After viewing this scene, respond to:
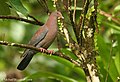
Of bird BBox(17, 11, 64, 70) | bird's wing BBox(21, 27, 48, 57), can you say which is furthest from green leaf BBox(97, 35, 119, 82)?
bird's wing BBox(21, 27, 48, 57)

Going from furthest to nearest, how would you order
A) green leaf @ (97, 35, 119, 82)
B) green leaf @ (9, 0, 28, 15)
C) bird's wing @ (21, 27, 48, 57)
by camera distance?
1. bird's wing @ (21, 27, 48, 57)
2. green leaf @ (97, 35, 119, 82)
3. green leaf @ (9, 0, 28, 15)

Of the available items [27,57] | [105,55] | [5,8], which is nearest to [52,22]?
[27,57]

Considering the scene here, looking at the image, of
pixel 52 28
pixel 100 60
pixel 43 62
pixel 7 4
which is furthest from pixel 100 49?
pixel 43 62

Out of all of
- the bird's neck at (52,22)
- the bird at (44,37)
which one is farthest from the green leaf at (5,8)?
the bird's neck at (52,22)

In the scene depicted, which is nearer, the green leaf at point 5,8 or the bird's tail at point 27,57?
the green leaf at point 5,8

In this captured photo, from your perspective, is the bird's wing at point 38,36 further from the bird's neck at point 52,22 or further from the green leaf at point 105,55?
the green leaf at point 105,55

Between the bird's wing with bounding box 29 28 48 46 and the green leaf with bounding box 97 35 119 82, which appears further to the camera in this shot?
the bird's wing with bounding box 29 28 48 46

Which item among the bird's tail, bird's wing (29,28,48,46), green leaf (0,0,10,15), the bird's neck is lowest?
the bird's tail

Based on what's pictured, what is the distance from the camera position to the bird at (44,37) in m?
3.19

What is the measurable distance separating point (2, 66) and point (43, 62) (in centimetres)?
56

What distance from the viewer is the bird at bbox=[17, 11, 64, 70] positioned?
3191 mm

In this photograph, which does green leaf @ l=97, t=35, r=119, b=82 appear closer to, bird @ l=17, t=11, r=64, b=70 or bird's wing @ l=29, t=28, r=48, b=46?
bird @ l=17, t=11, r=64, b=70

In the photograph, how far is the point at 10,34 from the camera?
17.3 ft

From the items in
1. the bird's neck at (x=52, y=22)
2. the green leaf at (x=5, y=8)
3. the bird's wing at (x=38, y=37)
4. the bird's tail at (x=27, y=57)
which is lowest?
the bird's tail at (x=27, y=57)
